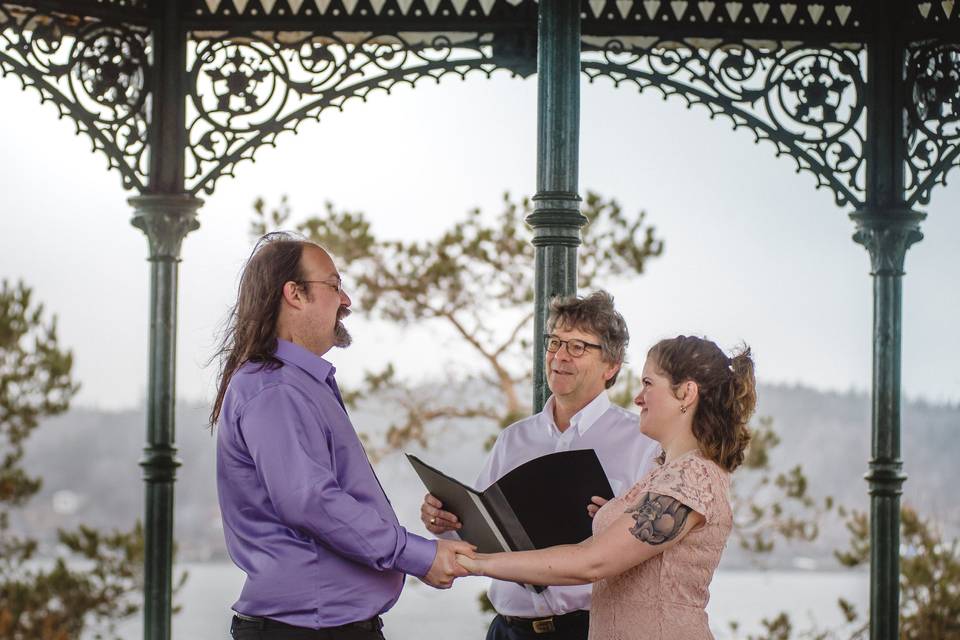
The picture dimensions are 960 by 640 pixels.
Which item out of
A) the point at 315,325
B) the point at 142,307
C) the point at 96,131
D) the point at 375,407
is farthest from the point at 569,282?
the point at 142,307

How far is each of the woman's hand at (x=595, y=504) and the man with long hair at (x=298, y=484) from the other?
300 millimetres

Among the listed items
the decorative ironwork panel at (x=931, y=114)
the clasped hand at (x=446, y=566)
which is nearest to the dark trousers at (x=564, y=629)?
the clasped hand at (x=446, y=566)

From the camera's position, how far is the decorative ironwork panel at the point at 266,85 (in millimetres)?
4941

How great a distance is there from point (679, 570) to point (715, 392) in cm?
36

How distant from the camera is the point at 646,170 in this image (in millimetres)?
12523

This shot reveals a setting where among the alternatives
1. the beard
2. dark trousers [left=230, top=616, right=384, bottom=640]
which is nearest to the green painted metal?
the beard

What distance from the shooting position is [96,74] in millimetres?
4953

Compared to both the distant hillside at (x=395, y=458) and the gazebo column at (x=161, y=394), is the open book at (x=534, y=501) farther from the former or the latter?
the distant hillside at (x=395, y=458)

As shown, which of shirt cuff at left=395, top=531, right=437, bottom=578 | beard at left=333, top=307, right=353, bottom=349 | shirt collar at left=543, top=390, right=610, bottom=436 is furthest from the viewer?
shirt collar at left=543, top=390, right=610, bottom=436

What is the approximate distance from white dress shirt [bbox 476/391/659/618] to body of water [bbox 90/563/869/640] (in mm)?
5727

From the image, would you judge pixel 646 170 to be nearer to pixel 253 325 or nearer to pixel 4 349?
pixel 4 349

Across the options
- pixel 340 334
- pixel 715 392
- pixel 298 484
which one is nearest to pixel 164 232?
pixel 340 334

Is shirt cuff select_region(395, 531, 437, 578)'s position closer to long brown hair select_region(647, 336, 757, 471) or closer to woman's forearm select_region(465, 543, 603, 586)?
woman's forearm select_region(465, 543, 603, 586)

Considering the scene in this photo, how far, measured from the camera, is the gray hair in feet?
11.1
